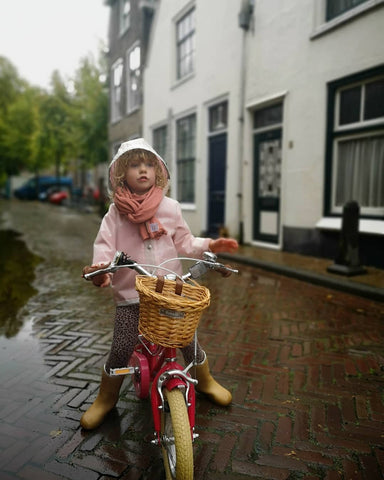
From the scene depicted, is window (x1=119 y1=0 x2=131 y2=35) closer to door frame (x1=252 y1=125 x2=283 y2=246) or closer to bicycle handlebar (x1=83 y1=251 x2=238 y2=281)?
door frame (x1=252 y1=125 x2=283 y2=246)

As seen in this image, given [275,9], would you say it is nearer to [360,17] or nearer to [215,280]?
[360,17]

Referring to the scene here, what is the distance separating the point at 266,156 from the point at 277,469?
294 inches

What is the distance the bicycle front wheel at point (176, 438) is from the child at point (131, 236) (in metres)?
0.47

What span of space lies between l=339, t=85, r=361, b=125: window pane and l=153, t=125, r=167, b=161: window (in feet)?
23.5

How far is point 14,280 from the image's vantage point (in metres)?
6.11

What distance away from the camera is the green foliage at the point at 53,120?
19953mm

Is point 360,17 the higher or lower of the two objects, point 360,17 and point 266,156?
the higher

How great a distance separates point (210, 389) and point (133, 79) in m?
15.3

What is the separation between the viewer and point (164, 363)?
199 cm

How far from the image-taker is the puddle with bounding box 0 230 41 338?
4199 mm

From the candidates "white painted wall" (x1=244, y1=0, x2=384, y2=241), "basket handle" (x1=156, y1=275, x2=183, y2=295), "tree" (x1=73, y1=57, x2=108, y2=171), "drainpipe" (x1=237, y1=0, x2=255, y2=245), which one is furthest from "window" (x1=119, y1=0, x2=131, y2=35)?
"basket handle" (x1=156, y1=275, x2=183, y2=295)

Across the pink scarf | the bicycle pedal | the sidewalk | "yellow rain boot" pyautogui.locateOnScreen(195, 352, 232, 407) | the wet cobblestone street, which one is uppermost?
the pink scarf

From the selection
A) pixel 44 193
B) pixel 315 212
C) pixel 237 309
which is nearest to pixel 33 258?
pixel 237 309

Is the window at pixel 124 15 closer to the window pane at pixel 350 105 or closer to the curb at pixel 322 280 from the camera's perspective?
the window pane at pixel 350 105
